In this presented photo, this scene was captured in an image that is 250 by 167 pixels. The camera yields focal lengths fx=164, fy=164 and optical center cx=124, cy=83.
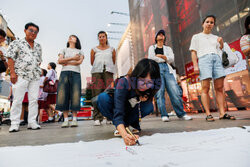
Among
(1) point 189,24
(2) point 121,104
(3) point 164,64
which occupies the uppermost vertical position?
(1) point 189,24

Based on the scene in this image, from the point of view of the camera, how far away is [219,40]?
238cm

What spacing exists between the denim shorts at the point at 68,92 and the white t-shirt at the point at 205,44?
1.95 meters

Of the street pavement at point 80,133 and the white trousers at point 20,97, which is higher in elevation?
the white trousers at point 20,97

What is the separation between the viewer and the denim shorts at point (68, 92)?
2586 millimetres

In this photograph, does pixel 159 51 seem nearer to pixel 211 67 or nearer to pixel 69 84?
pixel 211 67

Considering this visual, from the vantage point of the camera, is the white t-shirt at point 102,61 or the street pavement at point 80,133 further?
the white t-shirt at point 102,61

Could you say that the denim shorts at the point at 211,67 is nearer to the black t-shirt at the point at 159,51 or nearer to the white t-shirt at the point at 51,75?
the black t-shirt at the point at 159,51

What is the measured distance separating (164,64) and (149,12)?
8935mm

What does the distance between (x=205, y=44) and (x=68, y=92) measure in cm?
225

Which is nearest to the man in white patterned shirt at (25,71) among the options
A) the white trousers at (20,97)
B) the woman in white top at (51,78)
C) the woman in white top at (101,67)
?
the white trousers at (20,97)

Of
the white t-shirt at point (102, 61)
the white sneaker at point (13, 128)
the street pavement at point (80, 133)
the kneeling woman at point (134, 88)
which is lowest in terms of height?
the street pavement at point (80, 133)

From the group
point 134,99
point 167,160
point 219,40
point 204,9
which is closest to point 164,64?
point 219,40

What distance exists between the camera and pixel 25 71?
2352 millimetres

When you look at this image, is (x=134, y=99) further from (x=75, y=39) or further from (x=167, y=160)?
(x=75, y=39)
